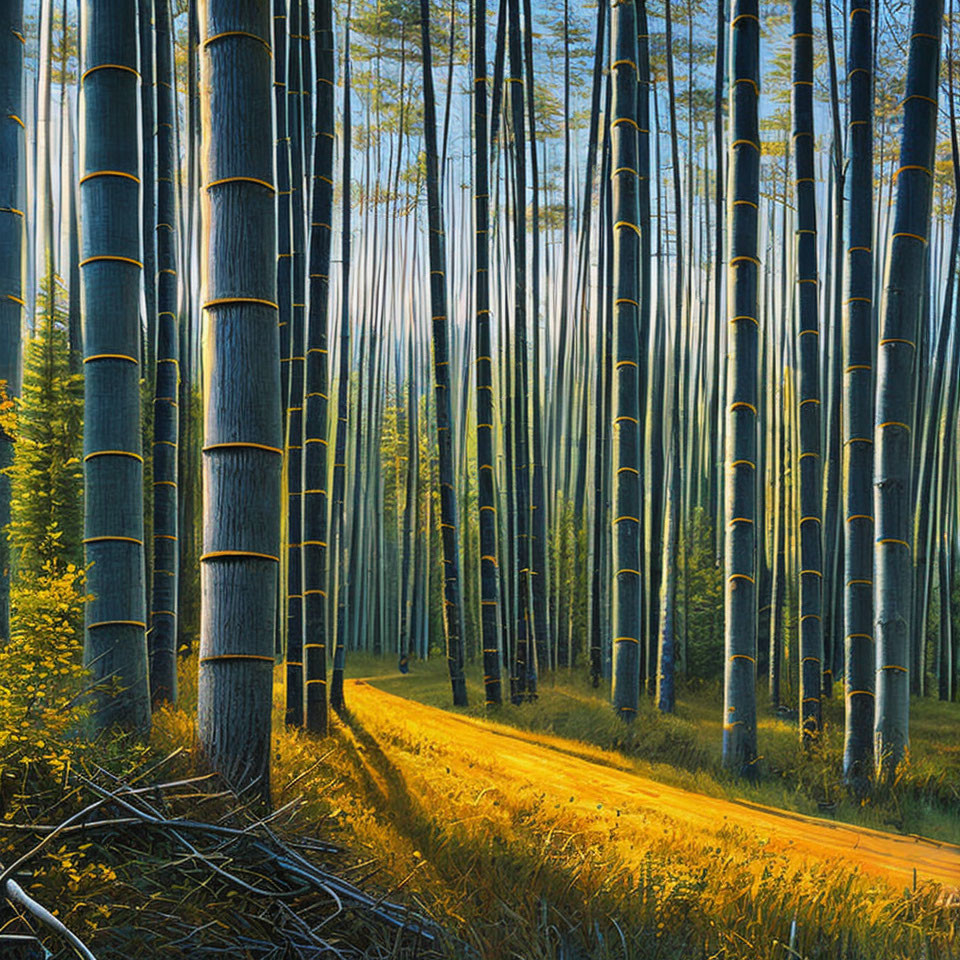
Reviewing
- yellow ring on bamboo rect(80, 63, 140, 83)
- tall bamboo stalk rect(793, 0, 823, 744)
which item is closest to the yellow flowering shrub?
yellow ring on bamboo rect(80, 63, 140, 83)

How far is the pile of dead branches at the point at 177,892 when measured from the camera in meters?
1.64

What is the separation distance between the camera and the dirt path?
3125 mm

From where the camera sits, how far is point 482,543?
7.15 meters

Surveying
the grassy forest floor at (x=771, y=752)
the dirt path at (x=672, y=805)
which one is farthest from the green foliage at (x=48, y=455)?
the grassy forest floor at (x=771, y=752)

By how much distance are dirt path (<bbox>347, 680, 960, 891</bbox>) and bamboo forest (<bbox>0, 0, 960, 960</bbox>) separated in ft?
0.13

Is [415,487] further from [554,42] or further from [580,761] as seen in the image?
[580,761]

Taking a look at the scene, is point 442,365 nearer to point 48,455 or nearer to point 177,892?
point 48,455

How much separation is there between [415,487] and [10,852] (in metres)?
10.4

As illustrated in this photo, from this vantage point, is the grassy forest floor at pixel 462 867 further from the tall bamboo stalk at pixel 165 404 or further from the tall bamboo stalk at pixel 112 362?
the tall bamboo stalk at pixel 165 404

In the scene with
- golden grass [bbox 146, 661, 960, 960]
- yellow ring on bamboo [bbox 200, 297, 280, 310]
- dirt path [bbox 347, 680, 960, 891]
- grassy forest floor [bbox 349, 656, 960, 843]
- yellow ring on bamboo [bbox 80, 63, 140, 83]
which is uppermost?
yellow ring on bamboo [bbox 80, 63, 140, 83]

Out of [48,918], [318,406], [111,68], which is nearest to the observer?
[48,918]

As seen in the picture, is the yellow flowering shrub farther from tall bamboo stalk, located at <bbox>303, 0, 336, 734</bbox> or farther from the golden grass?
tall bamboo stalk, located at <bbox>303, 0, 336, 734</bbox>

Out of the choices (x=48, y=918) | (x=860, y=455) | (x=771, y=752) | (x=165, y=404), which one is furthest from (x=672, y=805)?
(x=165, y=404)

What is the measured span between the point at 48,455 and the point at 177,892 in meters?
5.30
